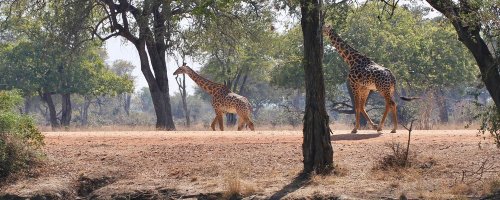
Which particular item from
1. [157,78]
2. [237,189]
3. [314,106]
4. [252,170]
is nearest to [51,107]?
[157,78]

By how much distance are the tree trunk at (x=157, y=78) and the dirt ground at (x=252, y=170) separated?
12239mm

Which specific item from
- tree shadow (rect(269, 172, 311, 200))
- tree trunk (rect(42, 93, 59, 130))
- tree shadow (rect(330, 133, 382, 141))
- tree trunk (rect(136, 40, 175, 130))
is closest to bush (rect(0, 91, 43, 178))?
tree shadow (rect(269, 172, 311, 200))

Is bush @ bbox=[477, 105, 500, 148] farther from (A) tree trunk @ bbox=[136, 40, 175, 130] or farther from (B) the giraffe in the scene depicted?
(A) tree trunk @ bbox=[136, 40, 175, 130]

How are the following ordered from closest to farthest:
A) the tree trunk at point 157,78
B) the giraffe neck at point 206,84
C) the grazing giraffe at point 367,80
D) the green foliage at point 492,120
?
the green foliage at point 492,120 → the grazing giraffe at point 367,80 → the giraffe neck at point 206,84 → the tree trunk at point 157,78

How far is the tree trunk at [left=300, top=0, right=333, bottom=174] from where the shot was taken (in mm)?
15391

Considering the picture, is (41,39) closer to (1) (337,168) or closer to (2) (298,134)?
(2) (298,134)

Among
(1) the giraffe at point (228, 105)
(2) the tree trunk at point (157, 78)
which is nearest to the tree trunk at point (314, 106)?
(1) the giraffe at point (228, 105)

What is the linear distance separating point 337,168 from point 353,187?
105 cm

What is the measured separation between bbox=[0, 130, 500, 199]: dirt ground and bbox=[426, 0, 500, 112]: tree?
1613 millimetres

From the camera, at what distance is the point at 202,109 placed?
100 m

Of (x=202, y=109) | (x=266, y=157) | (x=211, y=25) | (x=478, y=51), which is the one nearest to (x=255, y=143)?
(x=266, y=157)

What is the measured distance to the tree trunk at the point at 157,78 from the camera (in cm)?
3222

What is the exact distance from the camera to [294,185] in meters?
15.2

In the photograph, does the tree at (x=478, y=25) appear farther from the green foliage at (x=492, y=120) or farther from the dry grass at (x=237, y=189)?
the dry grass at (x=237, y=189)
